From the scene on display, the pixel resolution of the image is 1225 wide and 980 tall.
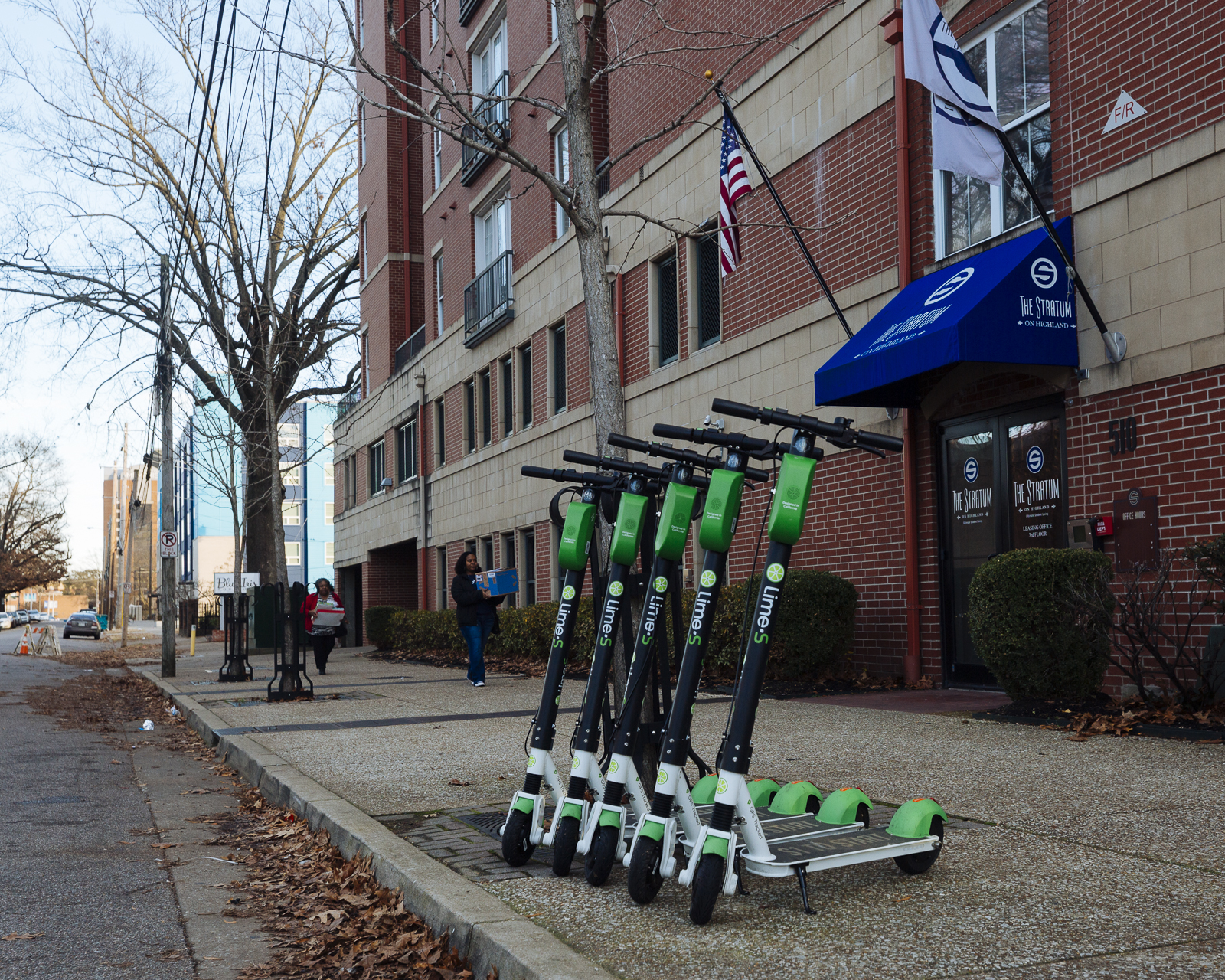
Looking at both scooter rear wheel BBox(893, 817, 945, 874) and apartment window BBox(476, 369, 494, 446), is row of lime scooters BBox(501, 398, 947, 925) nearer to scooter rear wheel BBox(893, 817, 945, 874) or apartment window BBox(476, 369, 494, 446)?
scooter rear wheel BBox(893, 817, 945, 874)

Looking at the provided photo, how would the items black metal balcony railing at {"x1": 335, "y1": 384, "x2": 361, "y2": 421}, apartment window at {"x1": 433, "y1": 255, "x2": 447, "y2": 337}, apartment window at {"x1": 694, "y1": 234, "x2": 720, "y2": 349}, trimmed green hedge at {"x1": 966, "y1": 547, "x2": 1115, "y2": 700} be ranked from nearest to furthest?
trimmed green hedge at {"x1": 966, "y1": 547, "x2": 1115, "y2": 700}
apartment window at {"x1": 694, "y1": 234, "x2": 720, "y2": 349}
apartment window at {"x1": 433, "y1": 255, "x2": 447, "y2": 337}
black metal balcony railing at {"x1": 335, "y1": 384, "x2": 361, "y2": 421}

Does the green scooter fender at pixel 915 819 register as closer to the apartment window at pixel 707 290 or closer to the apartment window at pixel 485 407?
the apartment window at pixel 707 290

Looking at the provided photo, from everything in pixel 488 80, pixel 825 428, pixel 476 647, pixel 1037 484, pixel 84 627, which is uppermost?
pixel 488 80

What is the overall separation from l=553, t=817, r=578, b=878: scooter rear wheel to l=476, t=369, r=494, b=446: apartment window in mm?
21183

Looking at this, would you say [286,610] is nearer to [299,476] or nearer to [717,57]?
[717,57]

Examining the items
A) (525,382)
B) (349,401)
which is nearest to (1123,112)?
(525,382)

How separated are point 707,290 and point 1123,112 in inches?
301

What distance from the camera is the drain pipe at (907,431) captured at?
12398mm

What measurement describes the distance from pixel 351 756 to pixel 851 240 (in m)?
8.17

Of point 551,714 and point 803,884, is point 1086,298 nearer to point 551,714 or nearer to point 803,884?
point 551,714

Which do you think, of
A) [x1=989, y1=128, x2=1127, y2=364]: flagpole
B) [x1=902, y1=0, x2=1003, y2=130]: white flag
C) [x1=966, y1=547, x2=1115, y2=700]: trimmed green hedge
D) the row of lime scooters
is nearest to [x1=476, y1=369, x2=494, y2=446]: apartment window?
[x1=902, y1=0, x2=1003, y2=130]: white flag

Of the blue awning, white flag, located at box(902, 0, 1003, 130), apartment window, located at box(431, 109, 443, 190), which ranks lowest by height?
the blue awning

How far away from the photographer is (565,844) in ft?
15.6

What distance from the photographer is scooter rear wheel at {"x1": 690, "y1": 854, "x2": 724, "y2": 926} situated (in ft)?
12.9
